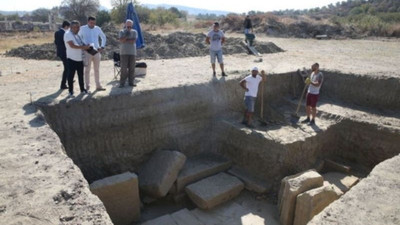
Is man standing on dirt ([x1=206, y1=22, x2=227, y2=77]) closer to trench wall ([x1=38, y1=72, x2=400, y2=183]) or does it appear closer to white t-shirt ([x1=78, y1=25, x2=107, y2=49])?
trench wall ([x1=38, y1=72, x2=400, y2=183])

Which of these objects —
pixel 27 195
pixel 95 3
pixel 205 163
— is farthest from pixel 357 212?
pixel 95 3

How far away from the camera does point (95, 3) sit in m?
40.0

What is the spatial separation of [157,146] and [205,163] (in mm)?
1340

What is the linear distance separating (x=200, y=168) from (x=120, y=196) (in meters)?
2.43

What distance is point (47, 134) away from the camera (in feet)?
18.9

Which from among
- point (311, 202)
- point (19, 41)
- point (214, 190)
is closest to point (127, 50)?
point (214, 190)

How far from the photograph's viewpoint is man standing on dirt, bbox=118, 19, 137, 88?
8.02m

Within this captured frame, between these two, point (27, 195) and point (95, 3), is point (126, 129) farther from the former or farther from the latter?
point (95, 3)

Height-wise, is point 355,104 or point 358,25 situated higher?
point 358,25

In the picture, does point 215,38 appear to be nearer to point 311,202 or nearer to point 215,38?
point 215,38

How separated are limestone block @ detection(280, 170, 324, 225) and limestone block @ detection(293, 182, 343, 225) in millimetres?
143

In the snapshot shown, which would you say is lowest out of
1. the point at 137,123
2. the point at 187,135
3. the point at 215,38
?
the point at 187,135

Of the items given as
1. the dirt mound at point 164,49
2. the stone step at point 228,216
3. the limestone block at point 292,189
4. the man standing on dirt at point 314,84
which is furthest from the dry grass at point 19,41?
the limestone block at point 292,189

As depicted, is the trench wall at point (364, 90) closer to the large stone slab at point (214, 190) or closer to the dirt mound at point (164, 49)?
the large stone slab at point (214, 190)
